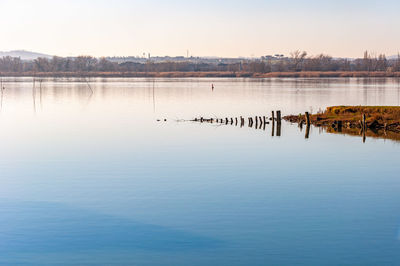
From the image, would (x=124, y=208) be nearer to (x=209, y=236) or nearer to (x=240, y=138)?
(x=209, y=236)

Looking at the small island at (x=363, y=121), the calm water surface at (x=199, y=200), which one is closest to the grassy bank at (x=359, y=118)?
the small island at (x=363, y=121)

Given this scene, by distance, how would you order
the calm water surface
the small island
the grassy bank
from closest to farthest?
the calm water surface < the small island < the grassy bank

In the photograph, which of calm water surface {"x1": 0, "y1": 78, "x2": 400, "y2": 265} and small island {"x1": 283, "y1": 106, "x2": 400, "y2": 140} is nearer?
calm water surface {"x1": 0, "y1": 78, "x2": 400, "y2": 265}

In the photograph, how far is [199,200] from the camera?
75.2 ft

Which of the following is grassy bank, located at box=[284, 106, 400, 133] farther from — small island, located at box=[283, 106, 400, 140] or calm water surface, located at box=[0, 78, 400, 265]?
calm water surface, located at box=[0, 78, 400, 265]

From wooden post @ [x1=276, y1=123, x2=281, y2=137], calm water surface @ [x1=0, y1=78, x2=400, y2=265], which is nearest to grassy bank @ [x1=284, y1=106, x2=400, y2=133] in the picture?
wooden post @ [x1=276, y1=123, x2=281, y2=137]

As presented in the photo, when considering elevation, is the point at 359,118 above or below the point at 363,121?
above

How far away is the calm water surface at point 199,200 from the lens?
55.7 feet

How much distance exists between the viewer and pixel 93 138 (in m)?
44.0

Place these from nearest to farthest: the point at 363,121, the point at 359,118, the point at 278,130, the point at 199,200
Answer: the point at 199,200
the point at 363,121
the point at 278,130
the point at 359,118

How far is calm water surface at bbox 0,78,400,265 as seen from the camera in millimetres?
16969

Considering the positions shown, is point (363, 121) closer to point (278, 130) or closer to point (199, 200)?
point (278, 130)

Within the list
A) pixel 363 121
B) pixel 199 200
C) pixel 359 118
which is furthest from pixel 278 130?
pixel 199 200

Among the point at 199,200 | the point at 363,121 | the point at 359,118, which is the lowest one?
the point at 199,200
